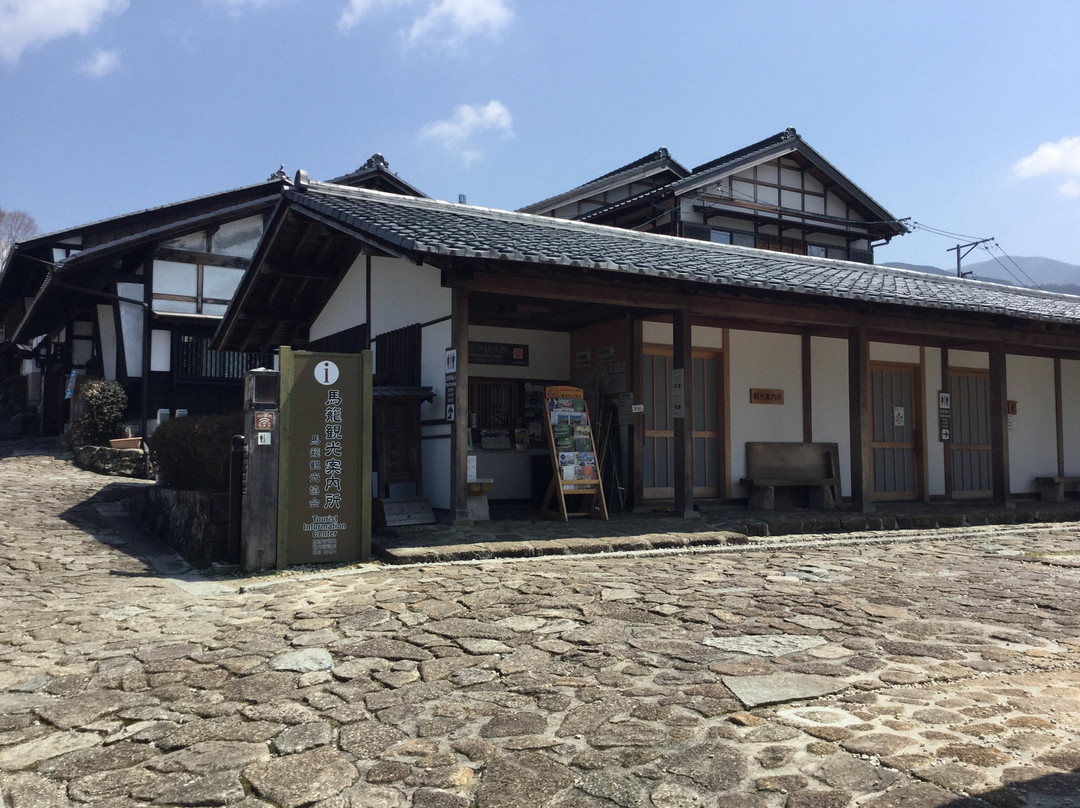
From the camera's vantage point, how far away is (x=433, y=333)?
1050cm

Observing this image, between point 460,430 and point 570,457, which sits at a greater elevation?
point 460,430

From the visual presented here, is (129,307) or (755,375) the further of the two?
(129,307)

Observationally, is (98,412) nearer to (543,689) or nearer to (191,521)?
(191,521)

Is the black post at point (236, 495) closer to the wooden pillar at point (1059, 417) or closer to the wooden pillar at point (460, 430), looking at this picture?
the wooden pillar at point (460, 430)

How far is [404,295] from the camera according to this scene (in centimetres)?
1149

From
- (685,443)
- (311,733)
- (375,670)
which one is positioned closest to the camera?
(311,733)

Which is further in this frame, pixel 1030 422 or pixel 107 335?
pixel 107 335

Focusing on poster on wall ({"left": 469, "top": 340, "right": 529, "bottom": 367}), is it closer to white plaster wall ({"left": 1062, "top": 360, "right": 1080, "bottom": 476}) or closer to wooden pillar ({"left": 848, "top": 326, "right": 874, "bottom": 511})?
wooden pillar ({"left": 848, "top": 326, "right": 874, "bottom": 511})

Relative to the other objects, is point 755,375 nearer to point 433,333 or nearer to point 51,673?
point 433,333

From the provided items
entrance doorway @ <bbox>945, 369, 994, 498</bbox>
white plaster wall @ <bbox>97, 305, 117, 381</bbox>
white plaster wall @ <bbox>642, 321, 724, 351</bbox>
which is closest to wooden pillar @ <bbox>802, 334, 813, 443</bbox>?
white plaster wall @ <bbox>642, 321, 724, 351</bbox>

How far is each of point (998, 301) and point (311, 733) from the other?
14146 millimetres

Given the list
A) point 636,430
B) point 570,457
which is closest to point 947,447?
point 636,430

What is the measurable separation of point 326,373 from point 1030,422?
1408 cm

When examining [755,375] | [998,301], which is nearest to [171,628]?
[755,375]
